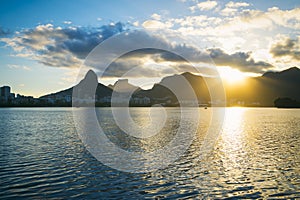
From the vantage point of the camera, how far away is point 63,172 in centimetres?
2994

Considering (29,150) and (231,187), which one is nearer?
(231,187)

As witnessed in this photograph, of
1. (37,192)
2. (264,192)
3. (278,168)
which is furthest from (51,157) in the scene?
(278,168)

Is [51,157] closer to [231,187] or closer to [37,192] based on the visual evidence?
[37,192]

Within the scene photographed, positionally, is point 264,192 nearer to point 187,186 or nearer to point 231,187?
point 231,187

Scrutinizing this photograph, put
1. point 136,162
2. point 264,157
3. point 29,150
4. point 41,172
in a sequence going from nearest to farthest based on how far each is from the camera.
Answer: point 41,172, point 136,162, point 264,157, point 29,150

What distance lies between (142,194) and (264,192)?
1105 centimetres

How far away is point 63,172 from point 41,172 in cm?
239

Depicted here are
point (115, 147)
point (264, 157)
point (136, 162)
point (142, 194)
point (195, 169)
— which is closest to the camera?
point (142, 194)

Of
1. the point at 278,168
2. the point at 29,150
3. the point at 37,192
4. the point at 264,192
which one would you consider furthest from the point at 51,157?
the point at 278,168

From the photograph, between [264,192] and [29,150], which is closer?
[264,192]

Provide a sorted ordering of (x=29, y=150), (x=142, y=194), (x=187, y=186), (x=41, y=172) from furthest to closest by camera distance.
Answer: (x=29, y=150), (x=41, y=172), (x=187, y=186), (x=142, y=194)

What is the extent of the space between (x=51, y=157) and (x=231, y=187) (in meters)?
25.2

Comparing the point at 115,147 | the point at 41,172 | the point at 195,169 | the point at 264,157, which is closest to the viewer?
the point at 41,172

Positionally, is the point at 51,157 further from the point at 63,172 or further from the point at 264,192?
the point at 264,192
